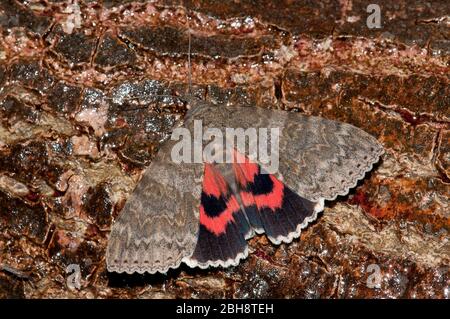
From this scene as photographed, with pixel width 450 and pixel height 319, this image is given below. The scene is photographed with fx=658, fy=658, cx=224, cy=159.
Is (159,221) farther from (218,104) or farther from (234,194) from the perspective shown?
(218,104)

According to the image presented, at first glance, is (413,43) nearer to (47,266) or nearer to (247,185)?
(247,185)

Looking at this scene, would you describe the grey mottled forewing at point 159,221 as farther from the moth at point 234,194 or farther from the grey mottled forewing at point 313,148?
the grey mottled forewing at point 313,148

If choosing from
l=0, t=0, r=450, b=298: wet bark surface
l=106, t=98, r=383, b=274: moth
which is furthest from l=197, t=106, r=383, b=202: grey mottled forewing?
l=0, t=0, r=450, b=298: wet bark surface

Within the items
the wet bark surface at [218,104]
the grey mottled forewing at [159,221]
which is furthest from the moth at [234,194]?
the wet bark surface at [218,104]

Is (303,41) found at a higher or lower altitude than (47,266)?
higher

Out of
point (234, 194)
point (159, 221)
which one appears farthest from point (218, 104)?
point (159, 221)

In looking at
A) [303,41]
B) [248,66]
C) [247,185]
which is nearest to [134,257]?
→ [247,185]
